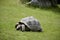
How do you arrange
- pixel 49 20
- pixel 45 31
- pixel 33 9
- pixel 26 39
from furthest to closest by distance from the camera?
1. pixel 33 9
2. pixel 49 20
3. pixel 45 31
4. pixel 26 39

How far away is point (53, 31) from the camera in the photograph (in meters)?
2.11

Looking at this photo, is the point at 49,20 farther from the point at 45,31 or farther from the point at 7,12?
the point at 7,12

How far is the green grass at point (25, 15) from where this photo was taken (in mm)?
1886

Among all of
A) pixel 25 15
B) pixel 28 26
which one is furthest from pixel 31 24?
pixel 25 15

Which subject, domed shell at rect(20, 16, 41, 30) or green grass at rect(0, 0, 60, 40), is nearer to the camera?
green grass at rect(0, 0, 60, 40)

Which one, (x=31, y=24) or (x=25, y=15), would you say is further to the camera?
(x=25, y=15)

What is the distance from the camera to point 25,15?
261cm

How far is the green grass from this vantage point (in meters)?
1.89

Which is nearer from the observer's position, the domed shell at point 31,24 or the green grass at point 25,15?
A: the green grass at point 25,15

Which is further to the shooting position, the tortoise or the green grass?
the tortoise

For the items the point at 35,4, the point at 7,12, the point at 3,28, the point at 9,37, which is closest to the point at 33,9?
the point at 35,4

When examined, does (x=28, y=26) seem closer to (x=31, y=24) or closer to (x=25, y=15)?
(x=31, y=24)

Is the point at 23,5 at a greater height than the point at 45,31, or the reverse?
the point at 23,5

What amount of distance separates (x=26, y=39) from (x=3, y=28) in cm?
38
